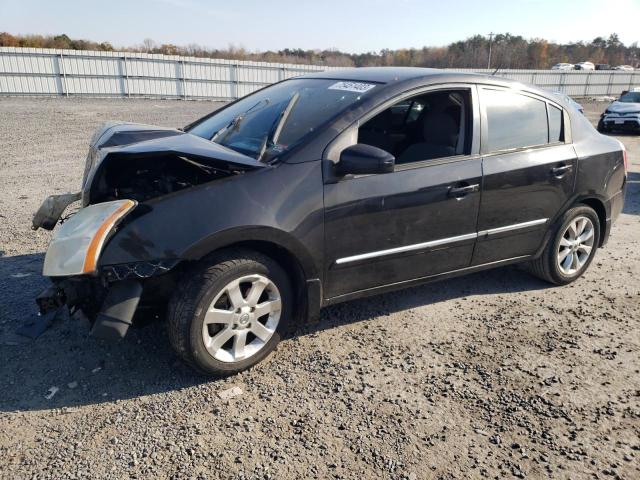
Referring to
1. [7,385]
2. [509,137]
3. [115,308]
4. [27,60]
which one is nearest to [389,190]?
[509,137]

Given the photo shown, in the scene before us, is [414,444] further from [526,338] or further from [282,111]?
[282,111]

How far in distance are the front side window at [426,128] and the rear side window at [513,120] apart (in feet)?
0.68

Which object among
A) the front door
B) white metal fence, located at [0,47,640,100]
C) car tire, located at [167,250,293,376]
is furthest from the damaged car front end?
white metal fence, located at [0,47,640,100]

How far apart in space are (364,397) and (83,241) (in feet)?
5.81

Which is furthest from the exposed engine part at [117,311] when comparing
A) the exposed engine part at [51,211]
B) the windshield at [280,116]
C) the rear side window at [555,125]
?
the rear side window at [555,125]

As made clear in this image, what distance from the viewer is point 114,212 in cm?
272

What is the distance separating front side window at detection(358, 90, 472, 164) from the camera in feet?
12.0

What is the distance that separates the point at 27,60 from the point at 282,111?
72.0 ft

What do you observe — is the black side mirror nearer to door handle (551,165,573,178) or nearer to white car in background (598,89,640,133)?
door handle (551,165,573,178)

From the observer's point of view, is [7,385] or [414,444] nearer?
[414,444]

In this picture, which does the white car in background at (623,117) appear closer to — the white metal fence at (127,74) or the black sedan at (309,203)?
the white metal fence at (127,74)

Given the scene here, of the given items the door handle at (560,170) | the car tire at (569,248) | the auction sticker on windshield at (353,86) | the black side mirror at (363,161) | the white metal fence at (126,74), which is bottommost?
the car tire at (569,248)

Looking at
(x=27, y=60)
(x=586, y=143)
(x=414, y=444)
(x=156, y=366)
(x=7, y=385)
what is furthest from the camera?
(x=27, y=60)

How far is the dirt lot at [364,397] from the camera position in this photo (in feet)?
7.97
